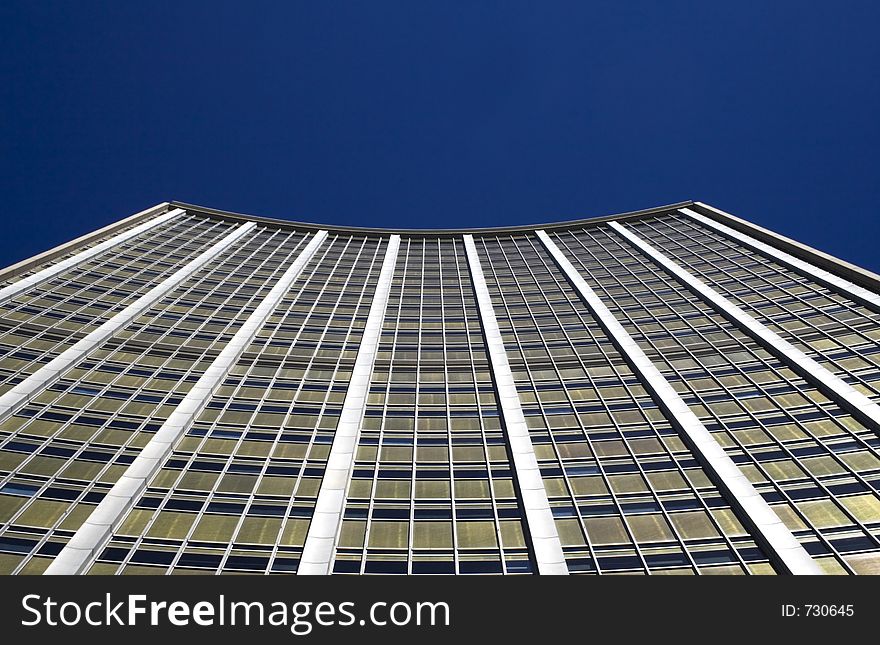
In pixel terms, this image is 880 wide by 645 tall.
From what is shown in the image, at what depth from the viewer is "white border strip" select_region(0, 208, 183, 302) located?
45975 millimetres

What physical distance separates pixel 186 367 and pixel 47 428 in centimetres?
951

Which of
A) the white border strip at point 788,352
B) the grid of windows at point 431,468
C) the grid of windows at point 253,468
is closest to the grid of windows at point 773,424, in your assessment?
the white border strip at point 788,352

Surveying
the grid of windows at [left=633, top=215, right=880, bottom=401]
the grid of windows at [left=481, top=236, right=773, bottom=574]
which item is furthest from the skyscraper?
the grid of windows at [left=633, top=215, right=880, bottom=401]

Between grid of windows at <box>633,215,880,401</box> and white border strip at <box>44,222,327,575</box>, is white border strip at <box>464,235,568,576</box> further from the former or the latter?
grid of windows at <box>633,215,880,401</box>

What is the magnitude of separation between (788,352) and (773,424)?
879cm

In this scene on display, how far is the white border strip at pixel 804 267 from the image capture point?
45572mm

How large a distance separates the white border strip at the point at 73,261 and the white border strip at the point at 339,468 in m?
27.1

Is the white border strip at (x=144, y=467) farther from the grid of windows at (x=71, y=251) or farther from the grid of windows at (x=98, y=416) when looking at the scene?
→ the grid of windows at (x=71, y=251)

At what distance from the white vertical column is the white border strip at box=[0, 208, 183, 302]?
7853mm

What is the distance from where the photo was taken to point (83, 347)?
39.6m

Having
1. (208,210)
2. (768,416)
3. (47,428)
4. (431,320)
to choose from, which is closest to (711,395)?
(768,416)
